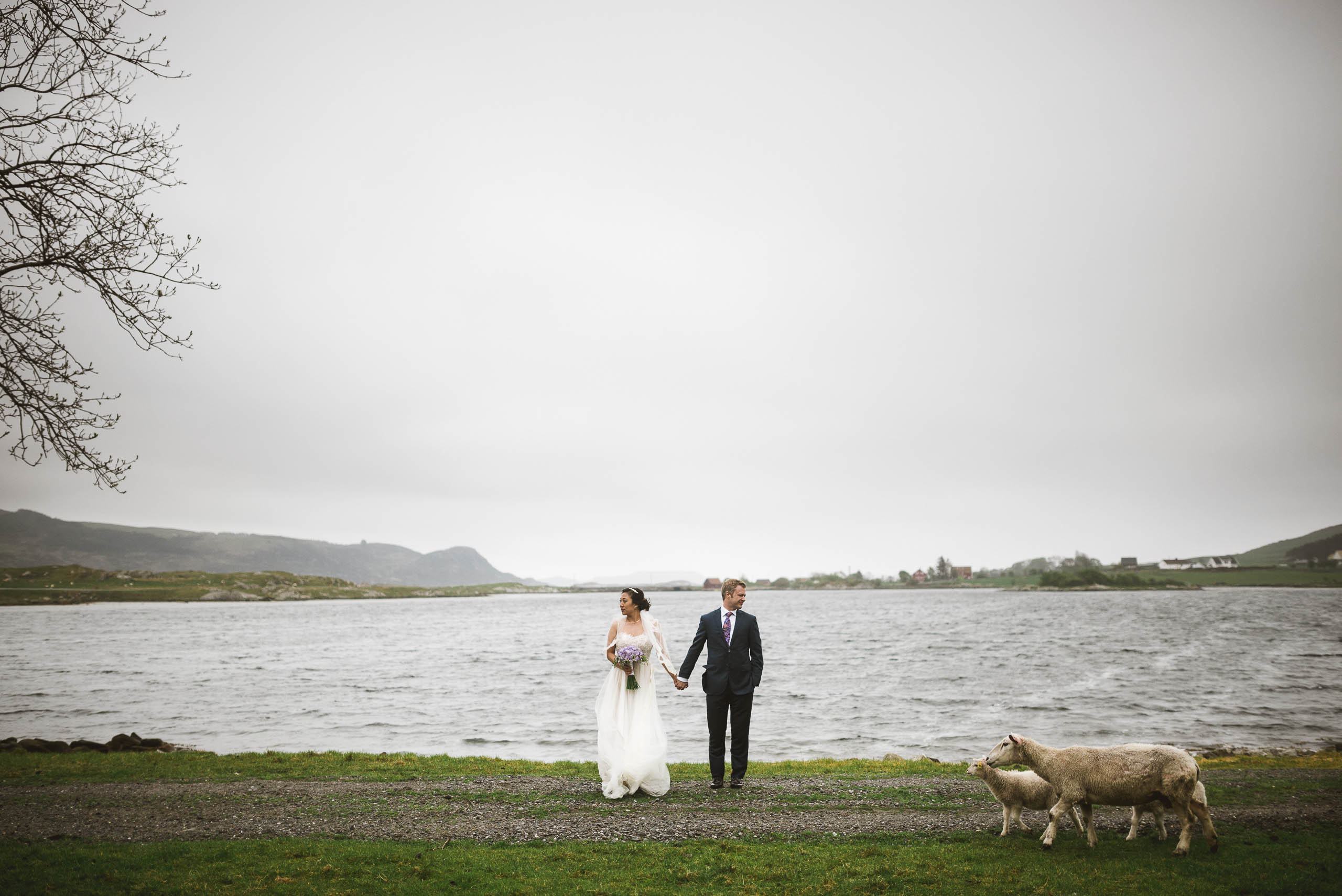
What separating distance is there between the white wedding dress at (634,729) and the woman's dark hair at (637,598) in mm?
326

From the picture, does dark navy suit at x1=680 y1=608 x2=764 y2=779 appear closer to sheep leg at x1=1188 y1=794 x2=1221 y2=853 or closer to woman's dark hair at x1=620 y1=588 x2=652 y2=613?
woman's dark hair at x1=620 y1=588 x2=652 y2=613

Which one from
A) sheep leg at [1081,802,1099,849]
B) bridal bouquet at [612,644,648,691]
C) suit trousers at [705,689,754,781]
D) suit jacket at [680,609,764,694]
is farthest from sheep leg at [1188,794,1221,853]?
bridal bouquet at [612,644,648,691]

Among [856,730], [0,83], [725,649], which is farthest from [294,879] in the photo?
[856,730]

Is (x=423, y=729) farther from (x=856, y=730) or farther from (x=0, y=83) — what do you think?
(x=0, y=83)

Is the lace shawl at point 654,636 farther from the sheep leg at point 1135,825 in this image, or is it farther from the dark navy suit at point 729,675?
the sheep leg at point 1135,825

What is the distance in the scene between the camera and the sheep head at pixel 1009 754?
1054cm

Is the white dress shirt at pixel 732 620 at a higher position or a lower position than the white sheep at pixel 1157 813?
higher

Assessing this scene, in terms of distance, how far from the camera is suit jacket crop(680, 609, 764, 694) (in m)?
13.5

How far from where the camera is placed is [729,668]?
13.5 metres

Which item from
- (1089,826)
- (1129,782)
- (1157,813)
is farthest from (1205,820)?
(1089,826)

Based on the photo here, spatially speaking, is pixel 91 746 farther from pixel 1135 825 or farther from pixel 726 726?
pixel 1135 825

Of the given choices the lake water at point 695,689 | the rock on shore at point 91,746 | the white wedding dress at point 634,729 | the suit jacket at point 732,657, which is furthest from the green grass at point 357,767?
the lake water at point 695,689

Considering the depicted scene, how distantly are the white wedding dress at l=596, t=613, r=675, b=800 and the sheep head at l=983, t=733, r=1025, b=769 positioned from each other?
5.44 metres

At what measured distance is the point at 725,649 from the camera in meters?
13.5
